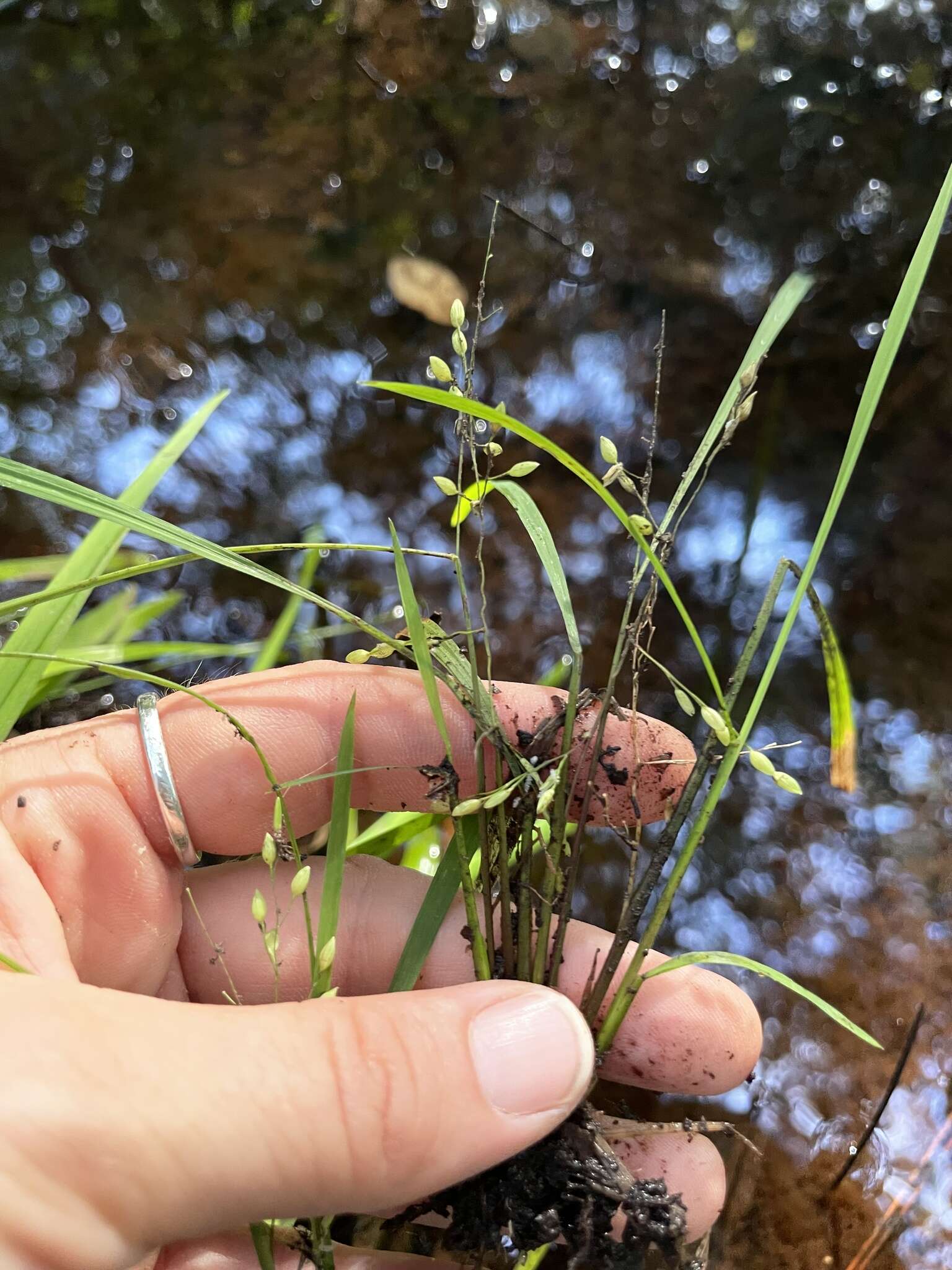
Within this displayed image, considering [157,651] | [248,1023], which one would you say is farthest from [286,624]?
[248,1023]

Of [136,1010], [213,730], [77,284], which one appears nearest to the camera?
[136,1010]

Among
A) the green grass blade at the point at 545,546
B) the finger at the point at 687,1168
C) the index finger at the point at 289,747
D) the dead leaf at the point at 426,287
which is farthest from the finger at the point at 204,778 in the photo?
the dead leaf at the point at 426,287

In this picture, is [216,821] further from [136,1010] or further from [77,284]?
[77,284]

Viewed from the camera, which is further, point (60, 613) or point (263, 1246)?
point (60, 613)

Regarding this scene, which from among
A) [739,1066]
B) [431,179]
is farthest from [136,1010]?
[431,179]

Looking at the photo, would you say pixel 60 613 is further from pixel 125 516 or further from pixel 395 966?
pixel 395 966

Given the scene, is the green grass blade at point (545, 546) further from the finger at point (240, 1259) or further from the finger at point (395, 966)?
the finger at point (240, 1259)

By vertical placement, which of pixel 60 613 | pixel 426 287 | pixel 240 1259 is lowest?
pixel 240 1259
